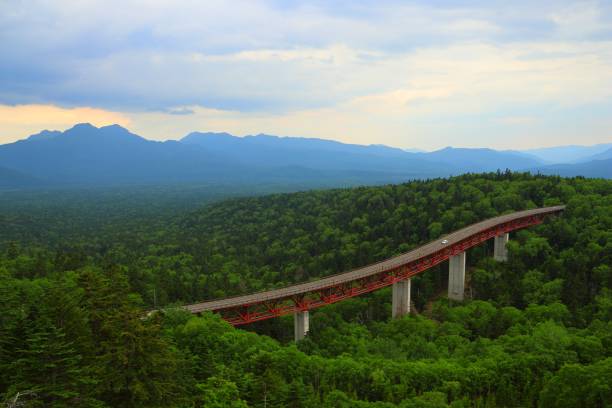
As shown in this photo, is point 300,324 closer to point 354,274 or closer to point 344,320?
point 354,274

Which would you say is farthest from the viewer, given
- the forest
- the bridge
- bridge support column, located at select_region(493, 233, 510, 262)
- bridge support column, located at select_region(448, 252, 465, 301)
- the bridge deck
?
bridge support column, located at select_region(493, 233, 510, 262)

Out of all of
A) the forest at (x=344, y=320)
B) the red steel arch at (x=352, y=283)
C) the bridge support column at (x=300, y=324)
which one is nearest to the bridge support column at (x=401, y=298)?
the red steel arch at (x=352, y=283)

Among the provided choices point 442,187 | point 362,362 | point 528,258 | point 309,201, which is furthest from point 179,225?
point 362,362

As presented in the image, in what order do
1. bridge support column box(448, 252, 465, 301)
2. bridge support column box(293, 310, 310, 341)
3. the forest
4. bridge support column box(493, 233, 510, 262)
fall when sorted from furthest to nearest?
bridge support column box(493, 233, 510, 262)
bridge support column box(448, 252, 465, 301)
bridge support column box(293, 310, 310, 341)
the forest

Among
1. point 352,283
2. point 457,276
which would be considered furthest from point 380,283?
point 457,276

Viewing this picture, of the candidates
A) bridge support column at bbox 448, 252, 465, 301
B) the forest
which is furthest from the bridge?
the forest

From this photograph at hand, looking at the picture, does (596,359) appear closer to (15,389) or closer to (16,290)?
(15,389)

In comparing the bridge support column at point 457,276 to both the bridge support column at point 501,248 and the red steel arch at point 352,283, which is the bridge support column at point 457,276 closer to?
the red steel arch at point 352,283

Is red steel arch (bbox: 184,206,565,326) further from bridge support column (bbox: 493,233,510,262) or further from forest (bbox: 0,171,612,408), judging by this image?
forest (bbox: 0,171,612,408)
